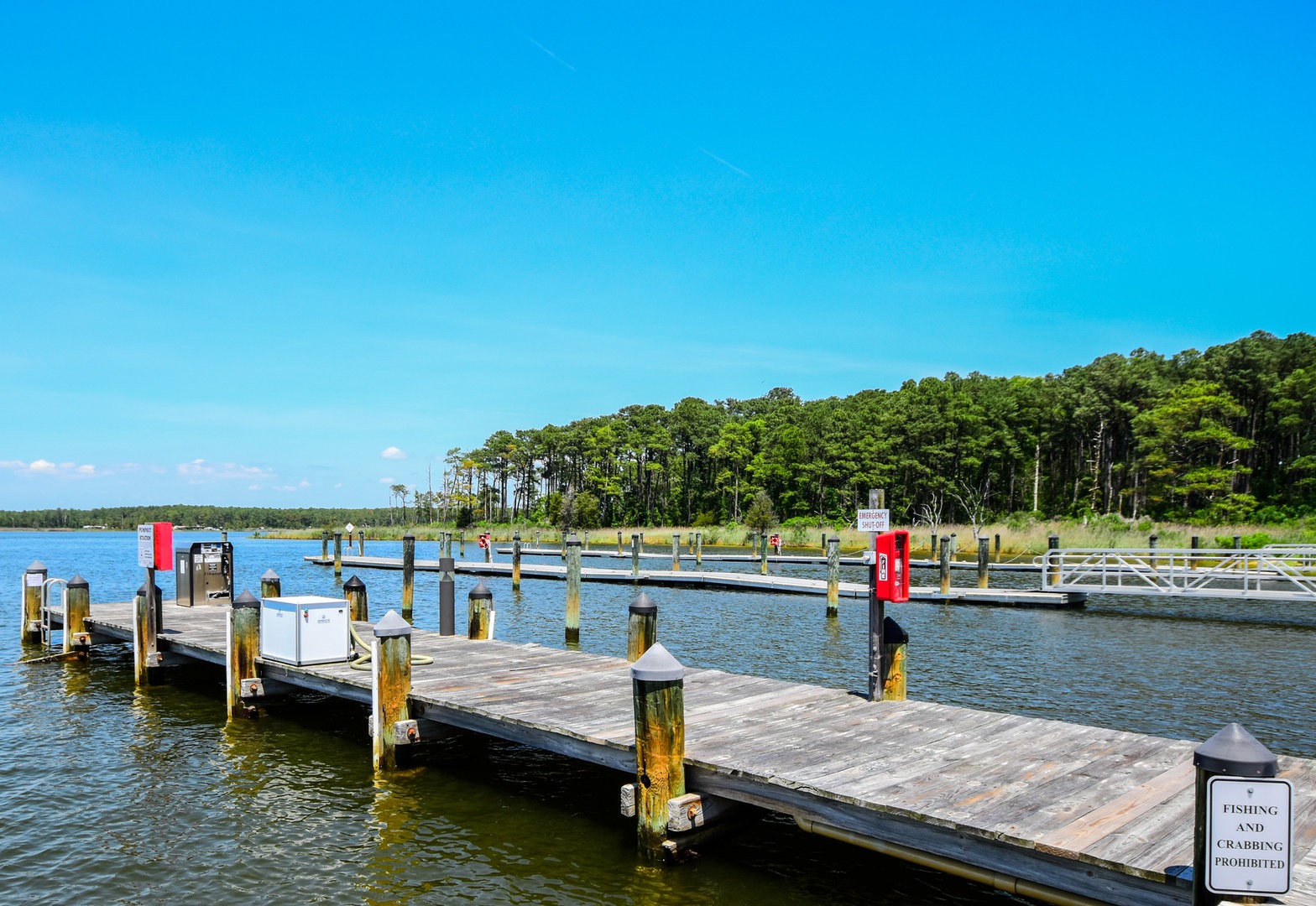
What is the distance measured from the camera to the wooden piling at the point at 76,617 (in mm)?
16297

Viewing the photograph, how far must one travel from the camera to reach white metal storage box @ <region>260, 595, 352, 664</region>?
10.8 m

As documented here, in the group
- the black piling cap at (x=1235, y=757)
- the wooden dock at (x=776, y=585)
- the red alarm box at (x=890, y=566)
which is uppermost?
the red alarm box at (x=890, y=566)

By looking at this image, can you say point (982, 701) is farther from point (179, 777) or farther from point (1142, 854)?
point (179, 777)

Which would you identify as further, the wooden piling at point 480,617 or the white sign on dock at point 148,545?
the wooden piling at point 480,617

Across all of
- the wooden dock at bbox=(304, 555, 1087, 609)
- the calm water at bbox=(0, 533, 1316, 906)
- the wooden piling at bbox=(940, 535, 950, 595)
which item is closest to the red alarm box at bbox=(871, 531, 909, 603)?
the calm water at bbox=(0, 533, 1316, 906)

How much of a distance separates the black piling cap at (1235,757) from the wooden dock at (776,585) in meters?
17.6

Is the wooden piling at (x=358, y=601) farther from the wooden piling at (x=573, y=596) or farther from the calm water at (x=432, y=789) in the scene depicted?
the wooden piling at (x=573, y=596)

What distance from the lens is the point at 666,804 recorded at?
673 cm

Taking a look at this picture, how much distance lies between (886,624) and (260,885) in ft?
19.9

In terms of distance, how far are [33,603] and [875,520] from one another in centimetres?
1818

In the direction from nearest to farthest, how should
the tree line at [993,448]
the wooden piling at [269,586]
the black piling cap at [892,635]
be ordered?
the black piling cap at [892,635]
the wooden piling at [269,586]
the tree line at [993,448]

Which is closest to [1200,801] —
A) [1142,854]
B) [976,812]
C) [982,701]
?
[1142,854]

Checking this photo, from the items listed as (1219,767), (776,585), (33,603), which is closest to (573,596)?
(776,585)

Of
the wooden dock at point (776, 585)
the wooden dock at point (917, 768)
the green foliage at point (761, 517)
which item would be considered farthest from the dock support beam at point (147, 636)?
the green foliage at point (761, 517)
